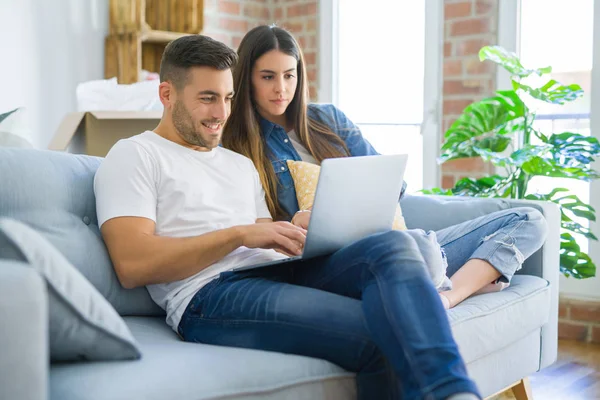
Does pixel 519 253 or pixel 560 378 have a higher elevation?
pixel 519 253

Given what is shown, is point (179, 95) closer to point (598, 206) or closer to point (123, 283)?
point (123, 283)

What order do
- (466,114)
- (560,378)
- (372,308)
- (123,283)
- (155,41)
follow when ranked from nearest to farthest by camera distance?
1. (372,308)
2. (123,283)
3. (560,378)
4. (466,114)
5. (155,41)

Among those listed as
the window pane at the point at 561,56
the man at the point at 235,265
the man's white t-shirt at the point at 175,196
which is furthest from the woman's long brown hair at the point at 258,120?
the window pane at the point at 561,56

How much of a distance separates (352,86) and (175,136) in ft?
7.35

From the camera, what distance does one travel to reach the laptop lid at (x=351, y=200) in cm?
152

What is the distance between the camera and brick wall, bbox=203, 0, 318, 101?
388 centimetres

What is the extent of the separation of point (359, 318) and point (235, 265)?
14.6 inches

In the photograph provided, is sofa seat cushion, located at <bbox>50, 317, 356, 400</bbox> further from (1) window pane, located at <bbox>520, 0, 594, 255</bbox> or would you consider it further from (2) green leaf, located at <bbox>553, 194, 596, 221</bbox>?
(1) window pane, located at <bbox>520, 0, 594, 255</bbox>

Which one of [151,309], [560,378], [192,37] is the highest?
[192,37]

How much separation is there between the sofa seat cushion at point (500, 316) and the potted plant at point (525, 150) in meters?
0.67

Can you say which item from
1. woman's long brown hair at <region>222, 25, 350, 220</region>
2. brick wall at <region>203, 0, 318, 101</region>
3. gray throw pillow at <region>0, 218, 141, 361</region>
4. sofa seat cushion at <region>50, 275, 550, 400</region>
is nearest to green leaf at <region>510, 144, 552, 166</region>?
woman's long brown hair at <region>222, 25, 350, 220</region>

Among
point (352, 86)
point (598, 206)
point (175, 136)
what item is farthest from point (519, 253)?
point (352, 86)

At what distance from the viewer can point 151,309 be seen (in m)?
1.80

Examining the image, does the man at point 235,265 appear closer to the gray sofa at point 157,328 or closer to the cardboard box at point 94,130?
the gray sofa at point 157,328
